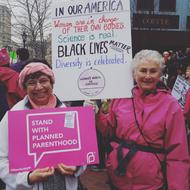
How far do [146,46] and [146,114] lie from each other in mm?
24171

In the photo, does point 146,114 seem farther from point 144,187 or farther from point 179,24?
point 179,24

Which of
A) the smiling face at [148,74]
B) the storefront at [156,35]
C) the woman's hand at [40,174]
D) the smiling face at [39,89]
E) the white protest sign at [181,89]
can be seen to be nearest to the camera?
the woman's hand at [40,174]

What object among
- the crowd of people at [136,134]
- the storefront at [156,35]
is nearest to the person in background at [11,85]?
the crowd of people at [136,134]

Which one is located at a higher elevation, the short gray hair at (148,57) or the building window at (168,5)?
the building window at (168,5)

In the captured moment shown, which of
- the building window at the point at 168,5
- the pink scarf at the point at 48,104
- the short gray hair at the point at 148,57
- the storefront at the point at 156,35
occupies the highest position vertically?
the building window at the point at 168,5

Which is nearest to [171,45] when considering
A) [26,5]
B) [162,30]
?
[162,30]

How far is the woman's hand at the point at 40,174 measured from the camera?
2436mm

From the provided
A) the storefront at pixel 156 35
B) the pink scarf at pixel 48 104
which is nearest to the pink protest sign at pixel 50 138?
the pink scarf at pixel 48 104

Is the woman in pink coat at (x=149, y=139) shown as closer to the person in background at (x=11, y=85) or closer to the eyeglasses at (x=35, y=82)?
the eyeglasses at (x=35, y=82)

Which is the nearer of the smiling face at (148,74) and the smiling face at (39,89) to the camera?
the smiling face at (39,89)

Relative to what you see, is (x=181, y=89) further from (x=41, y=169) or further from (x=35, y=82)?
(x=41, y=169)

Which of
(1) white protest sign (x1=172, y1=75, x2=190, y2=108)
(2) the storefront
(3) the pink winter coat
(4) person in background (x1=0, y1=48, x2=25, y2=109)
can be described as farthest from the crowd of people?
(2) the storefront

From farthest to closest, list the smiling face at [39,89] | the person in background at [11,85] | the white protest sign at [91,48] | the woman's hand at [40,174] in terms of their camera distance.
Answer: the person in background at [11,85], the white protest sign at [91,48], the smiling face at [39,89], the woman's hand at [40,174]

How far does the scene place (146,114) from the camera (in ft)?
9.27
